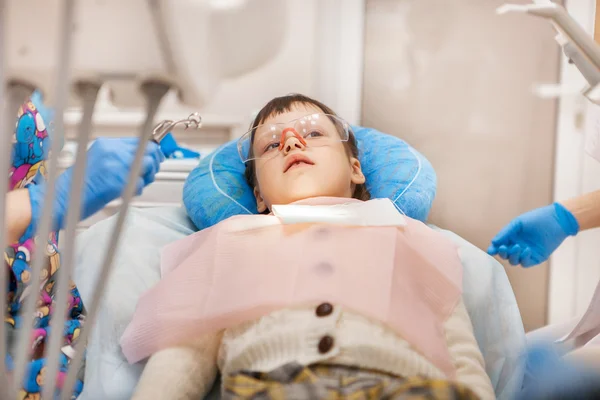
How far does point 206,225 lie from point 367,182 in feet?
1.45

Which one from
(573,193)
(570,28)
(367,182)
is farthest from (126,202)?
(573,193)

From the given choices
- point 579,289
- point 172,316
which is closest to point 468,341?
point 172,316

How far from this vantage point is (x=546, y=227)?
4.46ft

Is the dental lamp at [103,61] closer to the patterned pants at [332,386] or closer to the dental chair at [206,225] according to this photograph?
the patterned pants at [332,386]

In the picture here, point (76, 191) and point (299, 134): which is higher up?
point (76, 191)

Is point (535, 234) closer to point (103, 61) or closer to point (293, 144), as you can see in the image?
point (293, 144)

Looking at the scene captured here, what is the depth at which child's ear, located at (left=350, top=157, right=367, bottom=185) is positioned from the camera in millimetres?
1441

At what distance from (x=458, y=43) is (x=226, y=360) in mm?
1436

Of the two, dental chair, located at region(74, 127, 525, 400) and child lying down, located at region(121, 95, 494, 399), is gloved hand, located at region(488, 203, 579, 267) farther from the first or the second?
child lying down, located at region(121, 95, 494, 399)

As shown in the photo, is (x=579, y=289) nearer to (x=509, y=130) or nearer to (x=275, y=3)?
(x=509, y=130)

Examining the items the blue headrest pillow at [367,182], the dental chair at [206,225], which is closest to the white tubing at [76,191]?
the dental chair at [206,225]

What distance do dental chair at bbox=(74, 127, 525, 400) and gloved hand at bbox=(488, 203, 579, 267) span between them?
113 mm

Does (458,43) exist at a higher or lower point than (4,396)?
higher

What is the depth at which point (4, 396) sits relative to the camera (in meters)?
0.46
